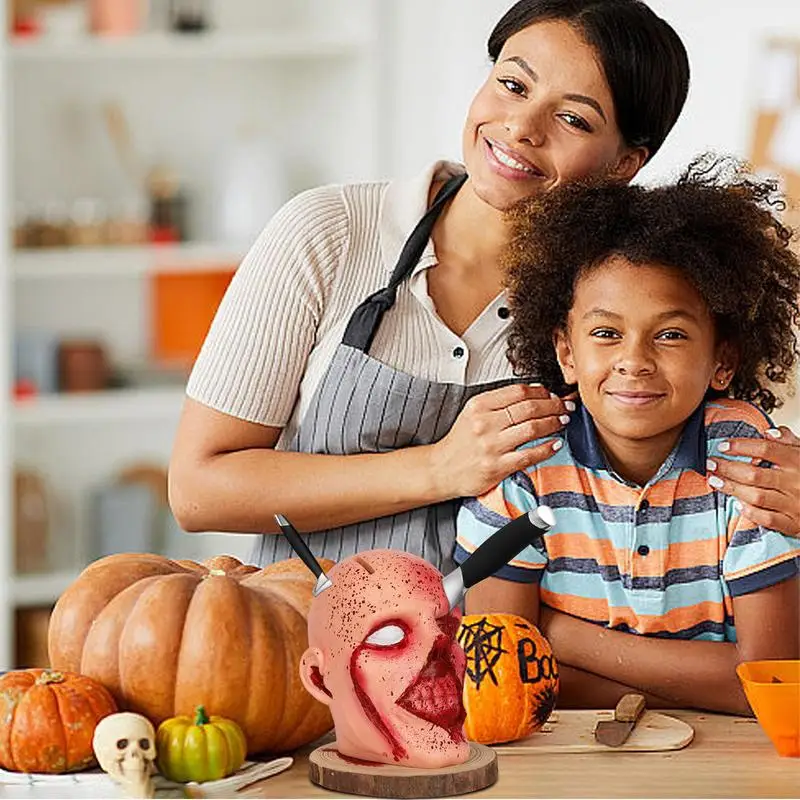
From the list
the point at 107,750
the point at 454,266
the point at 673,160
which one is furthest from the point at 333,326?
the point at 673,160

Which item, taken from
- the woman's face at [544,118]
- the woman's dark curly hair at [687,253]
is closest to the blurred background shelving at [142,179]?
the woman's face at [544,118]

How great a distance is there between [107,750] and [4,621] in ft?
8.56

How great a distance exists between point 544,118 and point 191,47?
89.3 inches

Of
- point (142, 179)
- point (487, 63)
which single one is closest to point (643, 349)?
point (487, 63)

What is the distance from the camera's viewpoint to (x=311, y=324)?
1666mm

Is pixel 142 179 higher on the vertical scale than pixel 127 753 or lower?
higher

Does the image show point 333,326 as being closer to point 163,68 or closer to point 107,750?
point 107,750

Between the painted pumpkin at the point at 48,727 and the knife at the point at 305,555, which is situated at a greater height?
the knife at the point at 305,555

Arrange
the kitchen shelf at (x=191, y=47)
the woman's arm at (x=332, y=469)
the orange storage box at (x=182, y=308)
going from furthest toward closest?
the orange storage box at (x=182, y=308), the kitchen shelf at (x=191, y=47), the woman's arm at (x=332, y=469)

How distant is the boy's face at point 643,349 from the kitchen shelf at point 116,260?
94.7 inches

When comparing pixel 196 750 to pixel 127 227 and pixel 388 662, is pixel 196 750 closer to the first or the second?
pixel 388 662

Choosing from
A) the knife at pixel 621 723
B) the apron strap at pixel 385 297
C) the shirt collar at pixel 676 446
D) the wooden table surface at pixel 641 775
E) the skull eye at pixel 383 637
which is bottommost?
the wooden table surface at pixel 641 775

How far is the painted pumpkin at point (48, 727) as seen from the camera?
44.0 inches

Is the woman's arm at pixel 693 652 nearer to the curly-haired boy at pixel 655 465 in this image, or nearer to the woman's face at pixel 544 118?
the curly-haired boy at pixel 655 465
